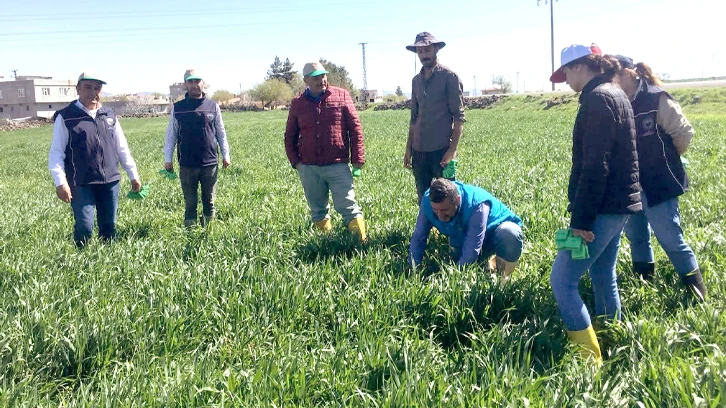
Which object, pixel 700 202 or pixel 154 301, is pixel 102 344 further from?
pixel 700 202

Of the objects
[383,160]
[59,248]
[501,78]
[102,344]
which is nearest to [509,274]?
[102,344]

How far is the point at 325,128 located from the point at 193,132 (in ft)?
5.78

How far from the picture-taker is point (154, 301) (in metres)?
3.64

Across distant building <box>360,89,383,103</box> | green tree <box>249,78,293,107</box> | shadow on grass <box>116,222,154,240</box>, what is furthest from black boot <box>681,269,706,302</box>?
green tree <box>249,78,293,107</box>

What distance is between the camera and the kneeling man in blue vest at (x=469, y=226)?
4176 millimetres

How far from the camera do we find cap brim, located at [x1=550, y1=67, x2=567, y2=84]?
314 centimetres

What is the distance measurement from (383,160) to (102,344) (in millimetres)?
10331

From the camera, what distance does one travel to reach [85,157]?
5.12 meters

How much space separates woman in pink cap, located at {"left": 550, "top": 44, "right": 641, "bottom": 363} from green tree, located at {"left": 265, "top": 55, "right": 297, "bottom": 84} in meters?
111

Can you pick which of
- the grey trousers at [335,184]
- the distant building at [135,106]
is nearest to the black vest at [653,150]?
the grey trousers at [335,184]

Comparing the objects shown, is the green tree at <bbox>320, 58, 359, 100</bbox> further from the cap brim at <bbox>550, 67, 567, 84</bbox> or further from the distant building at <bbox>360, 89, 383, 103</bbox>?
the cap brim at <bbox>550, 67, 567, 84</bbox>

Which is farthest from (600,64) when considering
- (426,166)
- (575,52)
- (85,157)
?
(85,157)

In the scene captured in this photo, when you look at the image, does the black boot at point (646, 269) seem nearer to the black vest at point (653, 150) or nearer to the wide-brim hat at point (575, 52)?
the black vest at point (653, 150)

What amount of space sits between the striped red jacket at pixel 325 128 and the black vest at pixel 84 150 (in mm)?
1856
